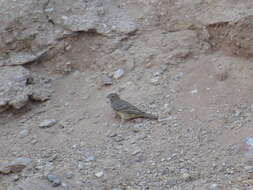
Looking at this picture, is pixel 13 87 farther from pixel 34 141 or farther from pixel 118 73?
pixel 118 73

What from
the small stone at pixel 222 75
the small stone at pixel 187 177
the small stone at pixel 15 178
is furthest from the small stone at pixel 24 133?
the small stone at pixel 222 75

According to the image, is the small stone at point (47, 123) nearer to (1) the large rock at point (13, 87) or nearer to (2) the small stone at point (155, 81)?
(1) the large rock at point (13, 87)

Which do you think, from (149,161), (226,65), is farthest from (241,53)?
(149,161)

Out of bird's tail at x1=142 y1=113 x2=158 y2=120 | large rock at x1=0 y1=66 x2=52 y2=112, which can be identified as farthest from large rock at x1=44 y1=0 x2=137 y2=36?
bird's tail at x1=142 y1=113 x2=158 y2=120

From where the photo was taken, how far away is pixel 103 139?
595cm

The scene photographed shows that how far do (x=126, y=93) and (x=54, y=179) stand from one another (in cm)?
179

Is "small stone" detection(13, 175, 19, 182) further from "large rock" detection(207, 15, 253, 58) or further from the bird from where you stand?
"large rock" detection(207, 15, 253, 58)

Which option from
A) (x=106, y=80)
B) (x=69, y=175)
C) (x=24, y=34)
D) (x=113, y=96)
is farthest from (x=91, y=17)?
(x=69, y=175)

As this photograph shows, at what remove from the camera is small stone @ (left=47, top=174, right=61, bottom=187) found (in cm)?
517

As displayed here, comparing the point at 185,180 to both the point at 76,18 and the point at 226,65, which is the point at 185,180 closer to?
the point at 226,65

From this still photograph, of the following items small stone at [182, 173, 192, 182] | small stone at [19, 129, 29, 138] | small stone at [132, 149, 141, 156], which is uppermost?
small stone at [182, 173, 192, 182]

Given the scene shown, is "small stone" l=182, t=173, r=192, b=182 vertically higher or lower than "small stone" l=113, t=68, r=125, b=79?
lower

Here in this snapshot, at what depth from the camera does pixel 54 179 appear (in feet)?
17.2

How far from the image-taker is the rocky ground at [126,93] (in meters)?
5.35
